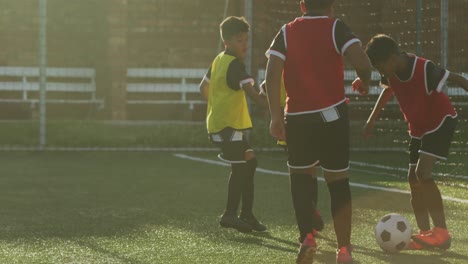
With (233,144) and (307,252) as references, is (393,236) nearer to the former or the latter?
(307,252)

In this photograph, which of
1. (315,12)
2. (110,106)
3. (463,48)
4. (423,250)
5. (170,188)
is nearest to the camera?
(315,12)

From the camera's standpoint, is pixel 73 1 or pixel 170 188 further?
pixel 73 1

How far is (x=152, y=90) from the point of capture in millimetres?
20438

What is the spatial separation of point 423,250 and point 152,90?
15092 millimetres

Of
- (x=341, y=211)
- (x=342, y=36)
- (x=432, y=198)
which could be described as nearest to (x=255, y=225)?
(x=432, y=198)

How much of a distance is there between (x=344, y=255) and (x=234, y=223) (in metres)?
1.38

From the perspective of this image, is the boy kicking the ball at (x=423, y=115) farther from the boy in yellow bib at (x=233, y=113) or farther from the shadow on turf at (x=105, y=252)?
the shadow on turf at (x=105, y=252)

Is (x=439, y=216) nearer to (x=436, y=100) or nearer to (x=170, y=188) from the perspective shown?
(x=436, y=100)

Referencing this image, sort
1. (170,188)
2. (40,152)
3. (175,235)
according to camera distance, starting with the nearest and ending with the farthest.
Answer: (175,235), (170,188), (40,152)

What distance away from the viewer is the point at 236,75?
257 inches

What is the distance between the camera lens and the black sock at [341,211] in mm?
5125

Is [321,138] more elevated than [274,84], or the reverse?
[274,84]

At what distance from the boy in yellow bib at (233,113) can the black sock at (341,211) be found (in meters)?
1.39

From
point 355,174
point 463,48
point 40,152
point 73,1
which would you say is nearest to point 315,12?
point 355,174
